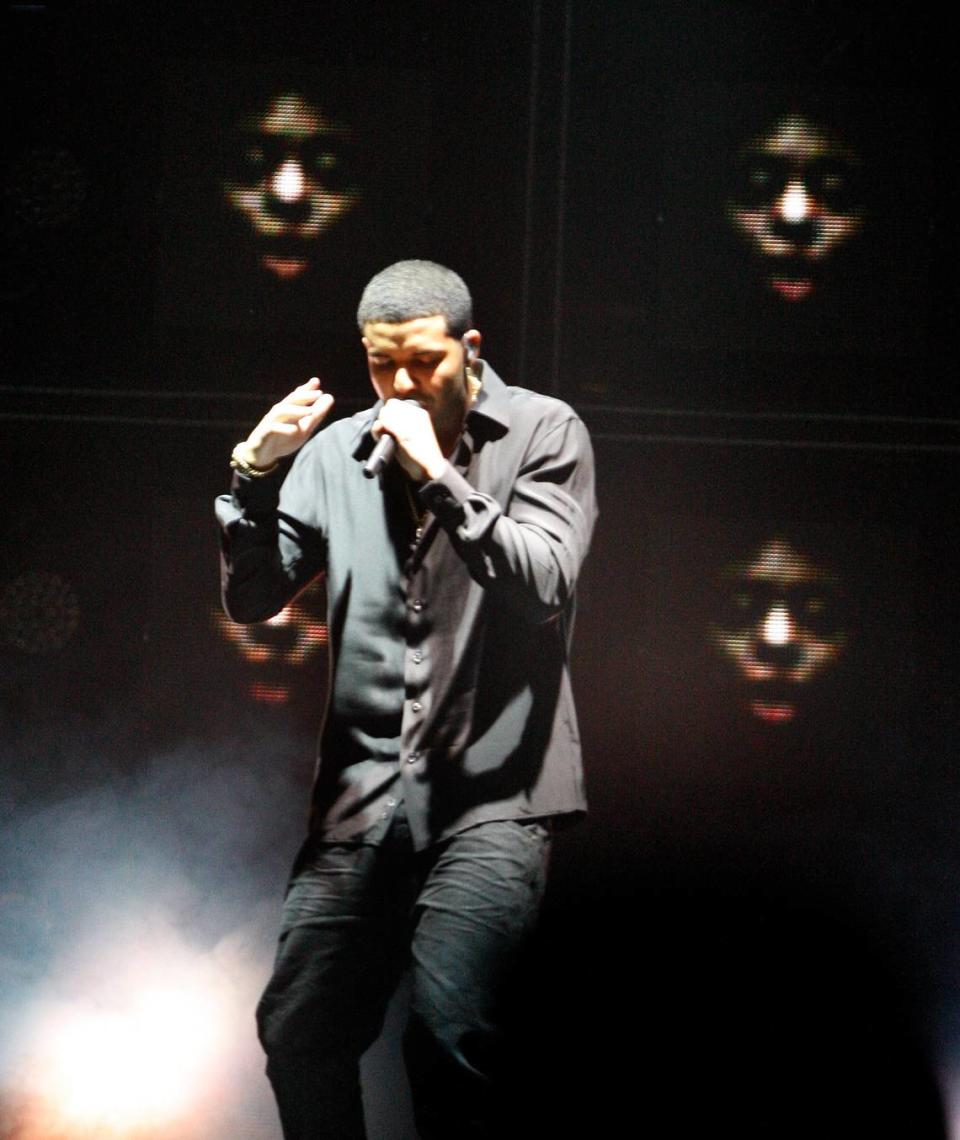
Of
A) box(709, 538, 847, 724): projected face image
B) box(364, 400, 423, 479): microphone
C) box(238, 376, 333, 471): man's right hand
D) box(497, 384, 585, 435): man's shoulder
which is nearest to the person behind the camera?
box(364, 400, 423, 479): microphone

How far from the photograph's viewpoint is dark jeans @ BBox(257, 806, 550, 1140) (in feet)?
7.77

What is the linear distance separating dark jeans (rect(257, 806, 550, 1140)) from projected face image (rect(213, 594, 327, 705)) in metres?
0.63

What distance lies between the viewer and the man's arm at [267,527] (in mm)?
2502

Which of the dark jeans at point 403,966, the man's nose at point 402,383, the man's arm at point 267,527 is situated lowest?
the dark jeans at point 403,966

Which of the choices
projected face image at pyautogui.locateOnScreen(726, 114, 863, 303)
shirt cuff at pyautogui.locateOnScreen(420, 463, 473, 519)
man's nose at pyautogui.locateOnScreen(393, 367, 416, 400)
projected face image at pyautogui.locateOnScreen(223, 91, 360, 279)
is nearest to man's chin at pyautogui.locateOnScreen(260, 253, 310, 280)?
projected face image at pyautogui.locateOnScreen(223, 91, 360, 279)

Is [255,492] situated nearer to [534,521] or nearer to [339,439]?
[339,439]

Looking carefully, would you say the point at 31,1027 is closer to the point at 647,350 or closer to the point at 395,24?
the point at 647,350

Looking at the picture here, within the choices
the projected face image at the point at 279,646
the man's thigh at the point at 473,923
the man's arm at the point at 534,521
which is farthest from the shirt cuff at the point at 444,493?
the projected face image at the point at 279,646

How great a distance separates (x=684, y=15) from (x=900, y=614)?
4.42 ft

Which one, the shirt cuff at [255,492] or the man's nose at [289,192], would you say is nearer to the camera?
the shirt cuff at [255,492]

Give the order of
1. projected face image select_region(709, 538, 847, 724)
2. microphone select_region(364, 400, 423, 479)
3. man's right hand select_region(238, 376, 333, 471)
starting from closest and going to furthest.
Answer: microphone select_region(364, 400, 423, 479)
man's right hand select_region(238, 376, 333, 471)
projected face image select_region(709, 538, 847, 724)

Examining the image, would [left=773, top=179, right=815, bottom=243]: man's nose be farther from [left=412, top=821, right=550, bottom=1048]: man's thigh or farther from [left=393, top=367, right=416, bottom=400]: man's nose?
[left=412, top=821, right=550, bottom=1048]: man's thigh

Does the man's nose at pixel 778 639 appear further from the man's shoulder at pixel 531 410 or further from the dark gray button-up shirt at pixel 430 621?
the man's shoulder at pixel 531 410

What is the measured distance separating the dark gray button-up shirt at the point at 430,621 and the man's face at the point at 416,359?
109 millimetres
